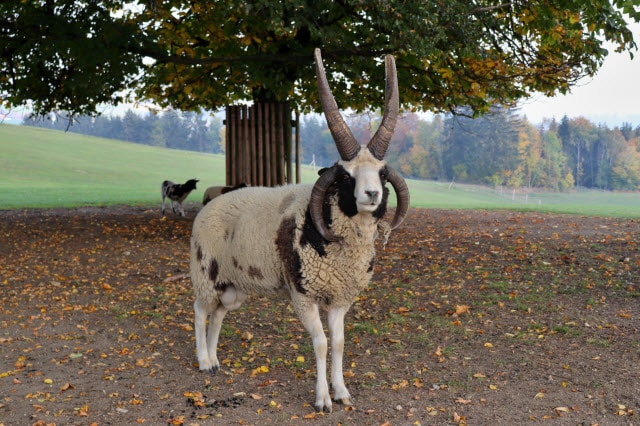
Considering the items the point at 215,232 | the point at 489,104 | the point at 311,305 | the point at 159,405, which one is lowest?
the point at 159,405

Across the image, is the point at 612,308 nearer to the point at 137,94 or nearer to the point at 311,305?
the point at 311,305

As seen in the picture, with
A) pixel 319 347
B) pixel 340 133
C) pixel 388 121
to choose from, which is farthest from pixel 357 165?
pixel 319 347

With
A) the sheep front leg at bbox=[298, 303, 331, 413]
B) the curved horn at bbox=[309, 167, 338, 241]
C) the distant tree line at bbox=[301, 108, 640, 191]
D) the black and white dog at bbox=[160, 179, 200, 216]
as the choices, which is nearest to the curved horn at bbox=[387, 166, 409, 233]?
the curved horn at bbox=[309, 167, 338, 241]

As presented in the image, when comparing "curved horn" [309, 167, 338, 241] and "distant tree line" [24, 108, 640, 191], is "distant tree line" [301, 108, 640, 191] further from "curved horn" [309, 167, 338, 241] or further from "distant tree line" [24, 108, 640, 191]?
"curved horn" [309, 167, 338, 241]

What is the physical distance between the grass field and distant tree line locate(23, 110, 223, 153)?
15820mm

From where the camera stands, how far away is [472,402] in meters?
7.10

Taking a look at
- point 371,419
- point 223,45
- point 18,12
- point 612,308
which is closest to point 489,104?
point 223,45

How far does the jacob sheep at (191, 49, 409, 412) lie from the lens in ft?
21.0

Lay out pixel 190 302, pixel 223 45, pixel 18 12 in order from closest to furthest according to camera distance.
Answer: pixel 190 302 → pixel 18 12 → pixel 223 45

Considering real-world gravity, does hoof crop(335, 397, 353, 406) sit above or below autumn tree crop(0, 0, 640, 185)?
below

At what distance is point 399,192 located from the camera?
268 inches

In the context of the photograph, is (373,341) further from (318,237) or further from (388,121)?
(388,121)

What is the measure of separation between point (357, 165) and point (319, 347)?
1.89 m

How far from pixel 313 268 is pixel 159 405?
86.0 inches
